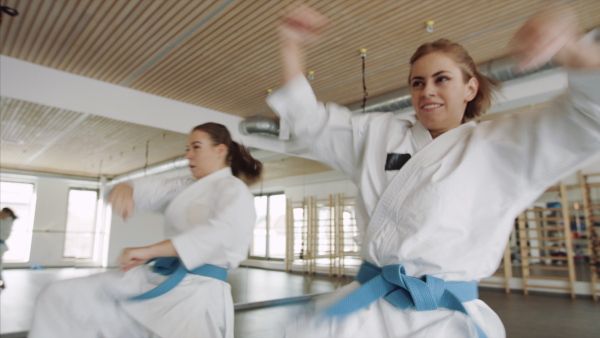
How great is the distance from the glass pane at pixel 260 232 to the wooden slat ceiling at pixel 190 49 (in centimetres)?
152

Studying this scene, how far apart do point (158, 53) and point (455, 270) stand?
4154 millimetres

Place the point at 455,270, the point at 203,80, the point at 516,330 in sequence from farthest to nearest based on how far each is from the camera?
1. the point at 203,80
2. the point at 516,330
3. the point at 455,270

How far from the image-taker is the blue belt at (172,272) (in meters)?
1.52

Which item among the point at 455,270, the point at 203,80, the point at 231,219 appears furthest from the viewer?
the point at 203,80

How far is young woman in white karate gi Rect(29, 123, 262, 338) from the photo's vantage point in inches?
57.1

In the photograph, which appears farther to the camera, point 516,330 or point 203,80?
point 203,80

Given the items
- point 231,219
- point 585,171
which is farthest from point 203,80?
point 585,171

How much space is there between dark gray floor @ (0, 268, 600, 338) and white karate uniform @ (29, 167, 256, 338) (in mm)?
1278

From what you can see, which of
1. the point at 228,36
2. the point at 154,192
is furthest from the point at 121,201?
the point at 228,36

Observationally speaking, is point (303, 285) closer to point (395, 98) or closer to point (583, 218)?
point (395, 98)

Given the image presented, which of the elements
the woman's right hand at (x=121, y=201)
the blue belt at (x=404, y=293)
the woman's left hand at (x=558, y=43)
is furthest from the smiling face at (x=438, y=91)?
the woman's right hand at (x=121, y=201)

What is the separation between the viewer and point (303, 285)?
614 centimetres

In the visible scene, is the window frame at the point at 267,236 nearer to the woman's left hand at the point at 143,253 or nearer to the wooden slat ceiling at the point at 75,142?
the wooden slat ceiling at the point at 75,142

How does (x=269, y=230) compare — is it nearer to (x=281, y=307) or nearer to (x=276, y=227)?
(x=276, y=227)
